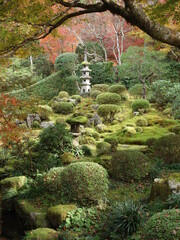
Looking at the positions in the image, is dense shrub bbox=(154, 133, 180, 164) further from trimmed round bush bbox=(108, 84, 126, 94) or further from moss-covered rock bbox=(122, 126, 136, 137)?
trimmed round bush bbox=(108, 84, 126, 94)

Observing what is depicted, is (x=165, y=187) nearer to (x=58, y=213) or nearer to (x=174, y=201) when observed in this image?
(x=174, y=201)

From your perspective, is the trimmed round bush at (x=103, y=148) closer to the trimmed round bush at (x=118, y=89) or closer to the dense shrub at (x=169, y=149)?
the dense shrub at (x=169, y=149)

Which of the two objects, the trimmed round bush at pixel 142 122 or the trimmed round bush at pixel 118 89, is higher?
the trimmed round bush at pixel 118 89

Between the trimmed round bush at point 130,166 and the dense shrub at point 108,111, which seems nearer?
the trimmed round bush at point 130,166

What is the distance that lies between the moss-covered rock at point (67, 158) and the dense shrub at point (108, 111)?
6.22 meters

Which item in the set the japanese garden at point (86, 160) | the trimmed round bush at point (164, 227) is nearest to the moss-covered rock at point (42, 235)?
the japanese garden at point (86, 160)

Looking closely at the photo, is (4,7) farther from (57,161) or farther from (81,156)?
(81,156)

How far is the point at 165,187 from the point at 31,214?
2.84m

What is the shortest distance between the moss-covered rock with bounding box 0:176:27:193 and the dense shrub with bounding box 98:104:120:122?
7.97 m

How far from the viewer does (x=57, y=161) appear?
855 cm

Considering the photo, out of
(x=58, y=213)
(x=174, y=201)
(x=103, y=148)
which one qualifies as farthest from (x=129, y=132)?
(x=174, y=201)

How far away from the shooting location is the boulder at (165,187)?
5223mm

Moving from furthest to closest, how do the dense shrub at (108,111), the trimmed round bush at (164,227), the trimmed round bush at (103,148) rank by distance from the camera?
the dense shrub at (108,111)
the trimmed round bush at (103,148)
the trimmed round bush at (164,227)

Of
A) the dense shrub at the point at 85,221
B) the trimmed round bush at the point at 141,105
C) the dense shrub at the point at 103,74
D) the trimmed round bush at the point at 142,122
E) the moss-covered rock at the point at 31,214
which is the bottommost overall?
the moss-covered rock at the point at 31,214
